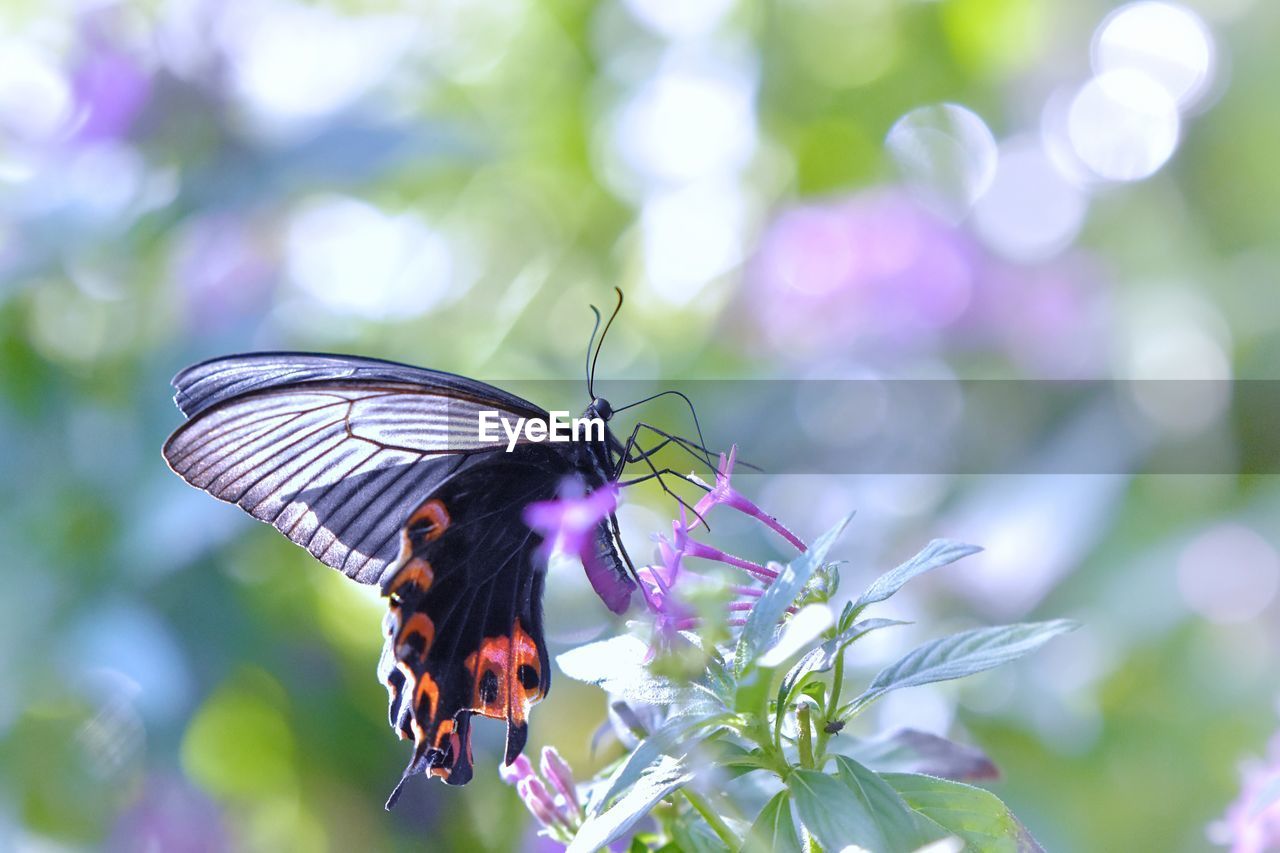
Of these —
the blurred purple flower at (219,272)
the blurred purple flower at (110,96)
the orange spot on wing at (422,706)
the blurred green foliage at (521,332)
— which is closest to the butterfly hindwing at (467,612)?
the orange spot on wing at (422,706)

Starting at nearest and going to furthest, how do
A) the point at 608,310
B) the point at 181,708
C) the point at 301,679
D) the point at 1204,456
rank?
the point at 181,708, the point at 301,679, the point at 1204,456, the point at 608,310

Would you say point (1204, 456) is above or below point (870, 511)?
above

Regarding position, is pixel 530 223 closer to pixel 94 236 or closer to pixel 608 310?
pixel 608 310

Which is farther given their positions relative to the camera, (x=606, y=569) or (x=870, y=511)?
(x=870, y=511)

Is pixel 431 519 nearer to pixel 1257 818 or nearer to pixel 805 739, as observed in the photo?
pixel 805 739

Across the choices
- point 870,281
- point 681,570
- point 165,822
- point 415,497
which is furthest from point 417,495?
point 870,281

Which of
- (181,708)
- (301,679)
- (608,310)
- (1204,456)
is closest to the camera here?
(181,708)

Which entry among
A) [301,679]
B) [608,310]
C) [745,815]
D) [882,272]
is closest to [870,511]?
[882,272]

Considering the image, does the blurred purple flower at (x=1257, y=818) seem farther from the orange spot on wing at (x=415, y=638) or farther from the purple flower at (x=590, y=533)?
the orange spot on wing at (x=415, y=638)

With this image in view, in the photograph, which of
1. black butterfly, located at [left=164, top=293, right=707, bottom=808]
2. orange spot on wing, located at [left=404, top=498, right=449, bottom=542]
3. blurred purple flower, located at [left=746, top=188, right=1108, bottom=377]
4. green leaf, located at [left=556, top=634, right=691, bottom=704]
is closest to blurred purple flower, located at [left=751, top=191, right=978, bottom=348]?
→ blurred purple flower, located at [left=746, top=188, right=1108, bottom=377]
